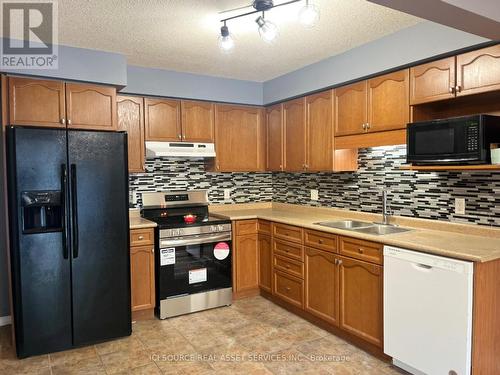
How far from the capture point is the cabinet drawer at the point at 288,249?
3316 millimetres

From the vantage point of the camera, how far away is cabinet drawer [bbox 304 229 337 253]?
293 centimetres

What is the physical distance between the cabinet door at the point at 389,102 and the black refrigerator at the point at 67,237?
6.73 feet

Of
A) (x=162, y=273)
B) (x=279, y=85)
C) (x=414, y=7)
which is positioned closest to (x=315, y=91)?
(x=279, y=85)

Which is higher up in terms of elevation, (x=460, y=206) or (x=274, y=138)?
(x=274, y=138)

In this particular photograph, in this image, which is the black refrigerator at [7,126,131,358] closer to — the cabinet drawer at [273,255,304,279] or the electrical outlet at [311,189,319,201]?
the cabinet drawer at [273,255,304,279]

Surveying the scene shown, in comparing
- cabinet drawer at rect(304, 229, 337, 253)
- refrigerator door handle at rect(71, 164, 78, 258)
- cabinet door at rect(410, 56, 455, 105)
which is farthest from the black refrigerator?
cabinet door at rect(410, 56, 455, 105)

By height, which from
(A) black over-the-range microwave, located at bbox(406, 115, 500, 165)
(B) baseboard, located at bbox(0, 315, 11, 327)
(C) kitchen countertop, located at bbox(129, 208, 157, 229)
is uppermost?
(A) black over-the-range microwave, located at bbox(406, 115, 500, 165)

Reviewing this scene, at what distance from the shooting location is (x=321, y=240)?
3055mm

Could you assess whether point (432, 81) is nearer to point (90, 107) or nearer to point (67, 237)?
point (90, 107)

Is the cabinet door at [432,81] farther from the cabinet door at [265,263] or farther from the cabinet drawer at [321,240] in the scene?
the cabinet door at [265,263]

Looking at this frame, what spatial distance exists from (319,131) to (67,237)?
94.4 inches

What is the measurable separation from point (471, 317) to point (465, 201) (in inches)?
36.7

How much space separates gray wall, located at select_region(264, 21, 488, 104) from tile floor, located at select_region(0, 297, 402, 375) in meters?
2.20

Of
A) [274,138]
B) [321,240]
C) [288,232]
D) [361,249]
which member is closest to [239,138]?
[274,138]
